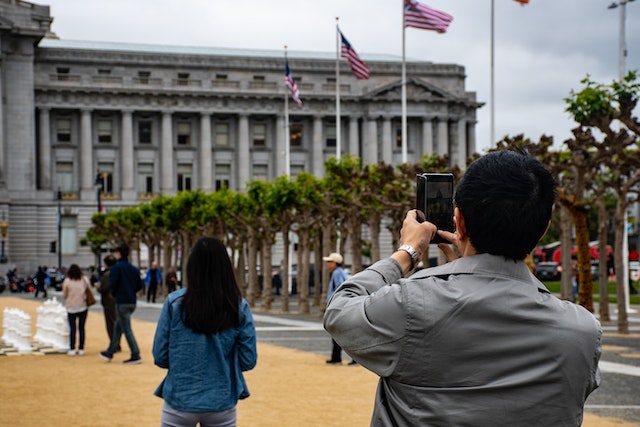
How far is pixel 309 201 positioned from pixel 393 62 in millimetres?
64646

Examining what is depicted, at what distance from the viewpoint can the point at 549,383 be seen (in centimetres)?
291

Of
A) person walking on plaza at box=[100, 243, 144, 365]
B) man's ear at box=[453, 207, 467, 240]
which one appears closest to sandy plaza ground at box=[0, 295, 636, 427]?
person walking on plaza at box=[100, 243, 144, 365]

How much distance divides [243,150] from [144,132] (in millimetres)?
9507

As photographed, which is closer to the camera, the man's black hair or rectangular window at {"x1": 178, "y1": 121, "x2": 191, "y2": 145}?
the man's black hair

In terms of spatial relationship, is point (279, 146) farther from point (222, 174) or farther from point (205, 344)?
point (205, 344)

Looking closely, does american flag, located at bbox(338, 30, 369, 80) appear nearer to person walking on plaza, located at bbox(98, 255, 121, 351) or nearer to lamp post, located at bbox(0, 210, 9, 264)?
person walking on plaza, located at bbox(98, 255, 121, 351)

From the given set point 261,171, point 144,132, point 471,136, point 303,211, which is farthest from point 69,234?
point 303,211

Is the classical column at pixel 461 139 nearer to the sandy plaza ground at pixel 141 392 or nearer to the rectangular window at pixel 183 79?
the rectangular window at pixel 183 79

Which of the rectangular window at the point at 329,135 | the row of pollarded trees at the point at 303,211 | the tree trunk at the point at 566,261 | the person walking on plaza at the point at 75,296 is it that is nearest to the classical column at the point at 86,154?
the rectangular window at the point at 329,135

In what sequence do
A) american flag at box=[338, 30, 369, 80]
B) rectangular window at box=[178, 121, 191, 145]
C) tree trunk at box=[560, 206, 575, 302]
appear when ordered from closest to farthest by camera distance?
tree trunk at box=[560, 206, 575, 302] < american flag at box=[338, 30, 369, 80] < rectangular window at box=[178, 121, 191, 145]

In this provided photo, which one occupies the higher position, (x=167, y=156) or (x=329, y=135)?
(x=329, y=135)

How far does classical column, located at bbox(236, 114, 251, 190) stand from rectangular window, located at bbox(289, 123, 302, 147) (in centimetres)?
432

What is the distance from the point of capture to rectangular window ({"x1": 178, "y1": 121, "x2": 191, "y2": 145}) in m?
102

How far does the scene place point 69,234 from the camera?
9512cm
